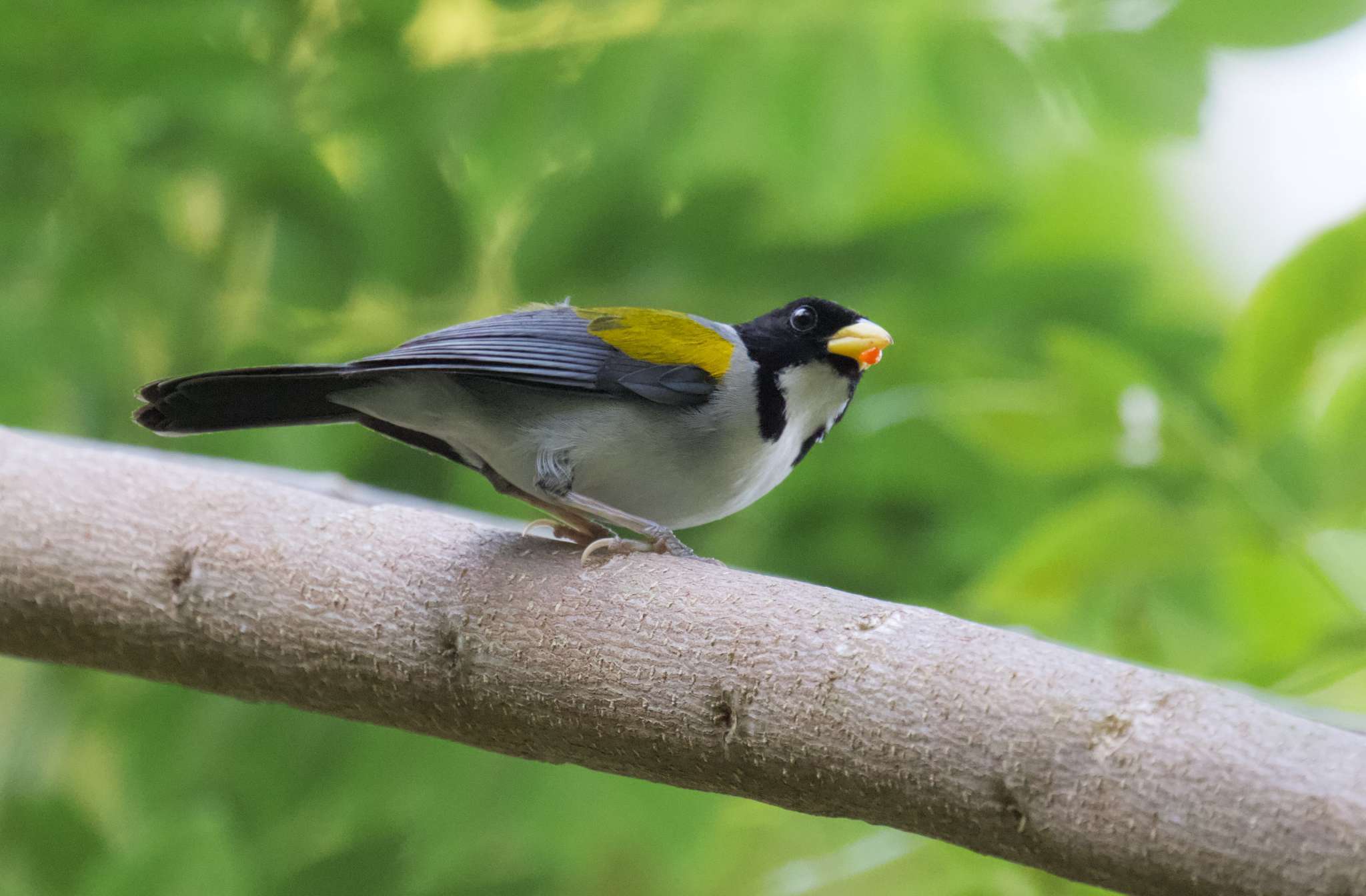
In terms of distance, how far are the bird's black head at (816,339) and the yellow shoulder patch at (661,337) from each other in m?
0.07

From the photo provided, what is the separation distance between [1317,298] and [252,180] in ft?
7.92

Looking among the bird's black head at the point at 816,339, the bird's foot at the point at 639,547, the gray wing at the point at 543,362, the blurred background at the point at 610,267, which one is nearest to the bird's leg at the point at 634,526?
the bird's foot at the point at 639,547

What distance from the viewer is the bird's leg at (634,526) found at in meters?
1.82

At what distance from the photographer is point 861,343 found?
77.2 inches

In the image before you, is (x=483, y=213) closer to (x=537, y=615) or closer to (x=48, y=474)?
(x=48, y=474)

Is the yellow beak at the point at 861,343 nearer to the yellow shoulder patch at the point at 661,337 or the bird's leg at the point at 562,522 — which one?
the yellow shoulder patch at the point at 661,337

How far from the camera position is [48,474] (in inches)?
83.7

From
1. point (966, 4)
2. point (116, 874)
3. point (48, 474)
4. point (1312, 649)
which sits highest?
point (966, 4)

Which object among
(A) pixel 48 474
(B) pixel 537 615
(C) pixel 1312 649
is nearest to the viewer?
(B) pixel 537 615

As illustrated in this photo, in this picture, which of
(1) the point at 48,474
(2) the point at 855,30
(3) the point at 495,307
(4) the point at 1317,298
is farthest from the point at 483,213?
(4) the point at 1317,298

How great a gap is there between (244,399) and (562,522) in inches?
20.9

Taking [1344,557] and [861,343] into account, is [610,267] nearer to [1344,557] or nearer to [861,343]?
[861,343]

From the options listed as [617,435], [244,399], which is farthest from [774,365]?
[244,399]

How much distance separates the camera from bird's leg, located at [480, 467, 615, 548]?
1.93m
